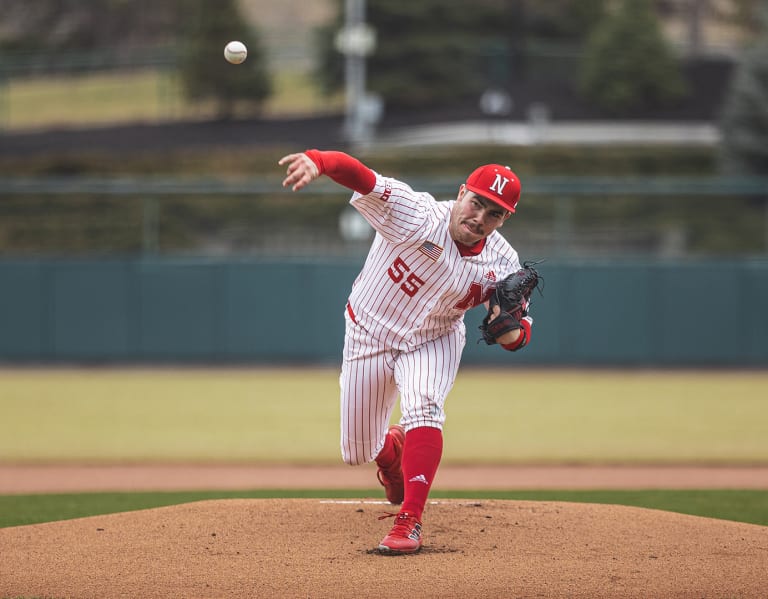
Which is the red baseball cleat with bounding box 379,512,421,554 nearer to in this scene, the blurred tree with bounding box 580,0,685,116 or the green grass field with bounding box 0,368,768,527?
the green grass field with bounding box 0,368,768,527

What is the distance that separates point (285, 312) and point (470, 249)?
32.2 ft

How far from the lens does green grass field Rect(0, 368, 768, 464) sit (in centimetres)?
851

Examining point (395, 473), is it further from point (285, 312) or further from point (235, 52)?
point (285, 312)

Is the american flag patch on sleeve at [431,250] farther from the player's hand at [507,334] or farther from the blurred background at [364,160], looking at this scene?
the blurred background at [364,160]

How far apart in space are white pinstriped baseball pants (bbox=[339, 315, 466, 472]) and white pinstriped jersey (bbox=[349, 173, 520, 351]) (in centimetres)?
7

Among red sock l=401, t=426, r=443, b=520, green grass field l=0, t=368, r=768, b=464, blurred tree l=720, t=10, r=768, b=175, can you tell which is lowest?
green grass field l=0, t=368, r=768, b=464

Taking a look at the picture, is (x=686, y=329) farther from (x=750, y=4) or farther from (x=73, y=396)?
(x=750, y=4)

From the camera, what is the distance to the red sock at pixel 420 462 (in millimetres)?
4711

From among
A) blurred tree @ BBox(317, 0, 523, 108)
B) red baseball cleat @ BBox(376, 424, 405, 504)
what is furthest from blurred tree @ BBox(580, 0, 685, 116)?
red baseball cleat @ BBox(376, 424, 405, 504)

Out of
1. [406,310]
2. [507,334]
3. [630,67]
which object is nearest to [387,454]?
[406,310]

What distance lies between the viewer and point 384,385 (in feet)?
16.6

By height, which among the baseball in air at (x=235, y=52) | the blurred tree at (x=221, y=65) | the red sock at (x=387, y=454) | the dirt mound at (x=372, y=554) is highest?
the blurred tree at (x=221, y=65)

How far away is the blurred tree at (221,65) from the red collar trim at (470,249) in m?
28.0

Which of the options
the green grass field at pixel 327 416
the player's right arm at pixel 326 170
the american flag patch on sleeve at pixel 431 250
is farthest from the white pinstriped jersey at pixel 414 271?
the green grass field at pixel 327 416
